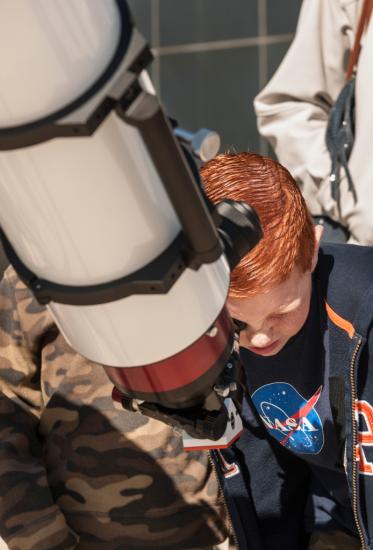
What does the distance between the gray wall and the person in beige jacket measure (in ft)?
3.09

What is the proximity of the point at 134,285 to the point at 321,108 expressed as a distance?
4.54 ft

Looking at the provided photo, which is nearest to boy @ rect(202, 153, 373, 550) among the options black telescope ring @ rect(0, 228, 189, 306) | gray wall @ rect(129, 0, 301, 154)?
black telescope ring @ rect(0, 228, 189, 306)

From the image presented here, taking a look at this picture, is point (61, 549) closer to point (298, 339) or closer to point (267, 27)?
point (298, 339)

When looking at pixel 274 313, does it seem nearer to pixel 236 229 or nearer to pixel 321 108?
pixel 236 229

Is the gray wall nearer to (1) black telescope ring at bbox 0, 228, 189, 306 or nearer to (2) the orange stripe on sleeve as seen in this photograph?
(2) the orange stripe on sleeve

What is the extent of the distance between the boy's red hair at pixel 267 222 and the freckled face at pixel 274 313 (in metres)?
0.02

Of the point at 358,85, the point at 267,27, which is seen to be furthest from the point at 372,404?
the point at 267,27

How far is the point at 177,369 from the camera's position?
84 cm

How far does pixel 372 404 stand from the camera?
1.31m

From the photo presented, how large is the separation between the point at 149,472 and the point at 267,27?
1.77m

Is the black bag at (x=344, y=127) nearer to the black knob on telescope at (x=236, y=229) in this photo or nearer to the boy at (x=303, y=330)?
the boy at (x=303, y=330)

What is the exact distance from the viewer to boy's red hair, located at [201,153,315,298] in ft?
4.10

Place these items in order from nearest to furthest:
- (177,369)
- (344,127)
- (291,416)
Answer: (177,369) → (291,416) → (344,127)

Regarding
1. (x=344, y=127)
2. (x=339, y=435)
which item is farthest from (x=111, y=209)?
(x=344, y=127)
